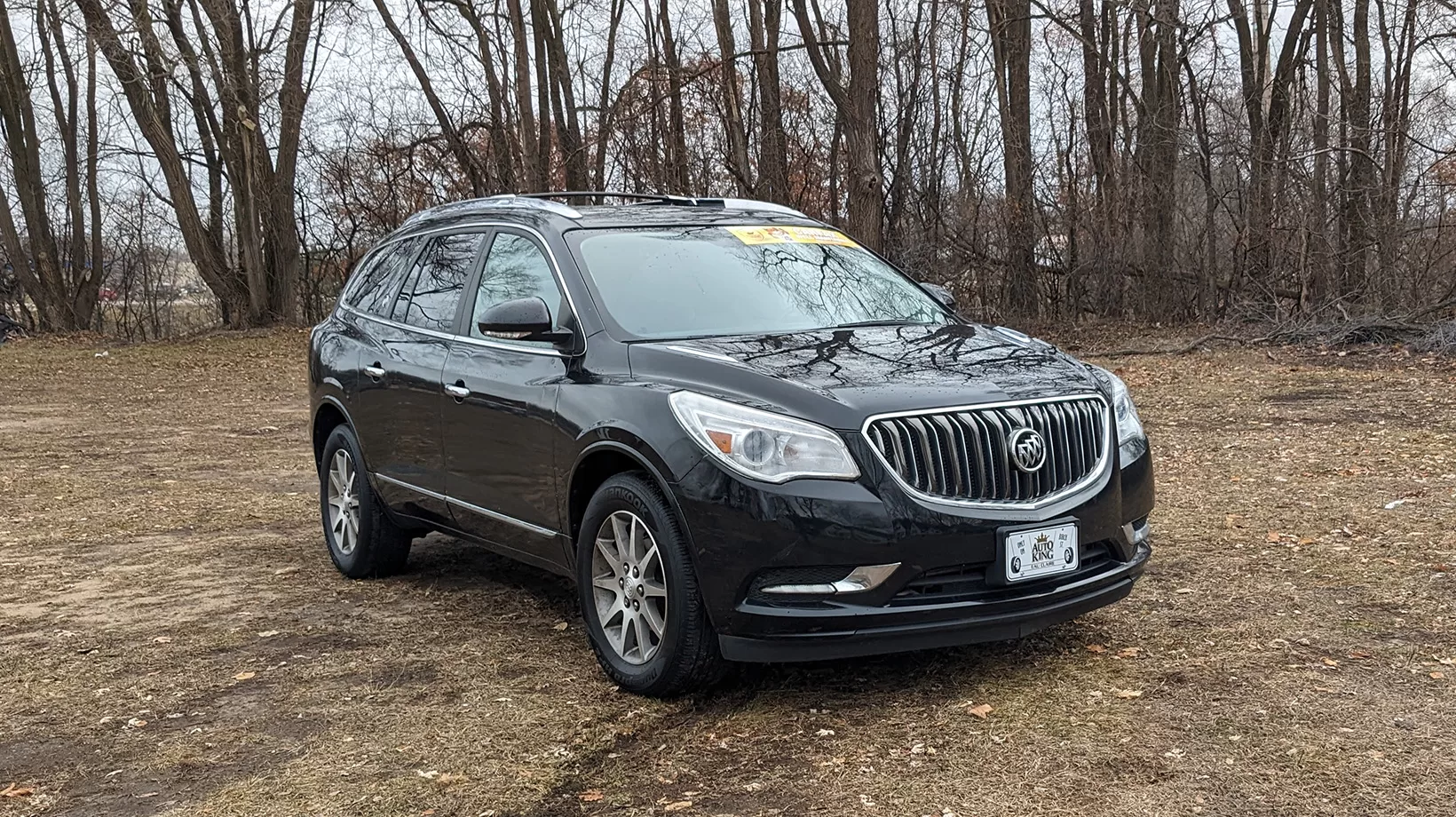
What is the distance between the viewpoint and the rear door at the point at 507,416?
4.94 m

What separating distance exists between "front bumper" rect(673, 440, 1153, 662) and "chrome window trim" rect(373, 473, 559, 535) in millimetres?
1021

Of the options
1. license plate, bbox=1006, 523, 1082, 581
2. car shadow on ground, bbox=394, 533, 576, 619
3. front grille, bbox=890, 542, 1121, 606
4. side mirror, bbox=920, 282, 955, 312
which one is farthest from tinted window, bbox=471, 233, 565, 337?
license plate, bbox=1006, 523, 1082, 581

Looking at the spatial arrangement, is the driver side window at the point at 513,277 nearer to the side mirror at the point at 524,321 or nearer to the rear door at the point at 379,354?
the side mirror at the point at 524,321

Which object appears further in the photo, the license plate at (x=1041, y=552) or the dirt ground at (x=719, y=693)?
the license plate at (x=1041, y=552)

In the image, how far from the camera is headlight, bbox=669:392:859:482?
4.04 m

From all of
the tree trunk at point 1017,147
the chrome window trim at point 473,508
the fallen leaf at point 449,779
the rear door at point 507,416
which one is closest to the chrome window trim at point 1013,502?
the rear door at point 507,416

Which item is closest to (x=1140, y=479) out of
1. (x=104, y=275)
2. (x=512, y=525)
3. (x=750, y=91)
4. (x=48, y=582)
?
(x=512, y=525)

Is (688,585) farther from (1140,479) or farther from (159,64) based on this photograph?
(159,64)

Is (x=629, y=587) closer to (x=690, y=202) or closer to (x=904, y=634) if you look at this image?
(x=904, y=634)

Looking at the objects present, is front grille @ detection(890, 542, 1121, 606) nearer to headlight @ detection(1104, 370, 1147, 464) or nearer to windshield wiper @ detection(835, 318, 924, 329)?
headlight @ detection(1104, 370, 1147, 464)

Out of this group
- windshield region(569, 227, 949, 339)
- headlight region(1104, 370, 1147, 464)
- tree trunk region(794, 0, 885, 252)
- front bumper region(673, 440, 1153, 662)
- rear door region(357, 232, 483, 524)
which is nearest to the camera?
front bumper region(673, 440, 1153, 662)

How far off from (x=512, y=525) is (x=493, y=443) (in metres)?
0.33

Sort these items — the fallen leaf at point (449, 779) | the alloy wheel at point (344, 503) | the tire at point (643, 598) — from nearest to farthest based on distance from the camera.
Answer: the fallen leaf at point (449, 779)
the tire at point (643, 598)
the alloy wheel at point (344, 503)

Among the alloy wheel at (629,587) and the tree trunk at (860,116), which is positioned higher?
the tree trunk at (860,116)
